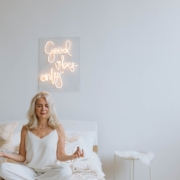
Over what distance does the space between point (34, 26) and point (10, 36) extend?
1.10ft

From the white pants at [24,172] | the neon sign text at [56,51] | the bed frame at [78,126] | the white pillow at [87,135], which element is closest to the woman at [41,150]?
the white pants at [24,172]

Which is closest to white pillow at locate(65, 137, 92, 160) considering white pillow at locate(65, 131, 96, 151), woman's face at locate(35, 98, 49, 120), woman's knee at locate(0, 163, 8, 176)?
white pillow at locate(65, 131, 96, 151)

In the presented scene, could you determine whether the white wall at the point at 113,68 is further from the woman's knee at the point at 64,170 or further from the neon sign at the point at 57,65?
the woman's knee at the point at 64,170

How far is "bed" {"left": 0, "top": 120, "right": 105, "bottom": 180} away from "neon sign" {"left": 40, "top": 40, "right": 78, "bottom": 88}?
537 mm

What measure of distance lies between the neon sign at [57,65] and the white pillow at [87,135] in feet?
2.15

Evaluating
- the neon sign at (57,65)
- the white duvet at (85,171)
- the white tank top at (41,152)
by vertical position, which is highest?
the neon sign at (57,65)

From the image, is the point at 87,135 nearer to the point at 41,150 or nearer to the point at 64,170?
the point at 41,150

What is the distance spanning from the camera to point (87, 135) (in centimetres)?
309

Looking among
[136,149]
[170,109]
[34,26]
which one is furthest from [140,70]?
[34,26]

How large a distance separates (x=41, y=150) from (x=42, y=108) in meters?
0.33

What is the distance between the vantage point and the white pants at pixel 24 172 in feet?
6.42

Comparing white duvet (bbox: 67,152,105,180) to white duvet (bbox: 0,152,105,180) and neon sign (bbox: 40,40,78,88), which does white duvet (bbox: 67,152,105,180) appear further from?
neon sign (bbox: 40,40,78,88)

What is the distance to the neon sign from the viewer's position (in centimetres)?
345

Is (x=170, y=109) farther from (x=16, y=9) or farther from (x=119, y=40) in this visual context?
(x=16, y=9)
